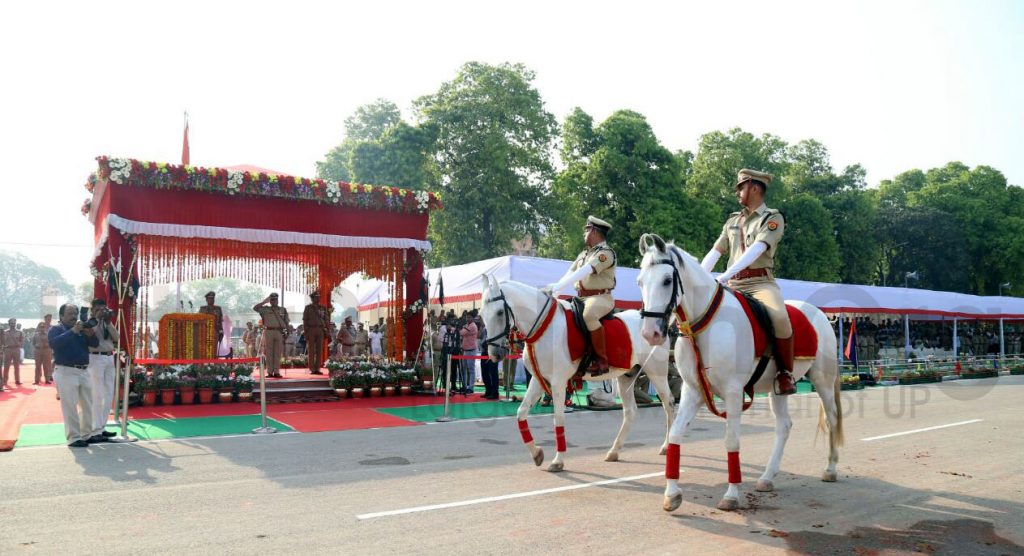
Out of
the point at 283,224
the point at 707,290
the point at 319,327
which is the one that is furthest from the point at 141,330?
the point at 707,290

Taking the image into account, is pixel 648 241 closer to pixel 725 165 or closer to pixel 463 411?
pixel 463 411

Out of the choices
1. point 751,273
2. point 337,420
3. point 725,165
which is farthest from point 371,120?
point 751,273

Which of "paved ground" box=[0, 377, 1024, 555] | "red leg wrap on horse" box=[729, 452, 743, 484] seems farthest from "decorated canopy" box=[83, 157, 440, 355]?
"red leg wrap on horse" box=[729, 452, 743, 484]

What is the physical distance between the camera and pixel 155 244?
15.2 metres

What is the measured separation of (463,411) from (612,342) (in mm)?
6727

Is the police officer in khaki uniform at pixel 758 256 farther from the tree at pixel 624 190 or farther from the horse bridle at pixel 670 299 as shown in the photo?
the tree at pixel 624 190

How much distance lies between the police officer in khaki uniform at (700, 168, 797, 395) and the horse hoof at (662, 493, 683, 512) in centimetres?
166

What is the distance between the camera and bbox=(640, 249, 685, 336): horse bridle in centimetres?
588

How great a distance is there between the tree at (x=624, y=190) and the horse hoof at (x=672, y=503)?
30.5 m

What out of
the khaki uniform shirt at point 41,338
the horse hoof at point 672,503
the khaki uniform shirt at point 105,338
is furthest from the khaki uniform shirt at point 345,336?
the horse hoof at point 672,503

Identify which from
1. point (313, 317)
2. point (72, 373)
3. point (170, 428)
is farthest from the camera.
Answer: point (313, 317)

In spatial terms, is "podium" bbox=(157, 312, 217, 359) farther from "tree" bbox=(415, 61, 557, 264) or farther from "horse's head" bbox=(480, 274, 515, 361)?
"tree" bbox=(415, 61, 557, 264)

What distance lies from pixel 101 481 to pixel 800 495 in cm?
727

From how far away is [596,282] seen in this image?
9.02 m
